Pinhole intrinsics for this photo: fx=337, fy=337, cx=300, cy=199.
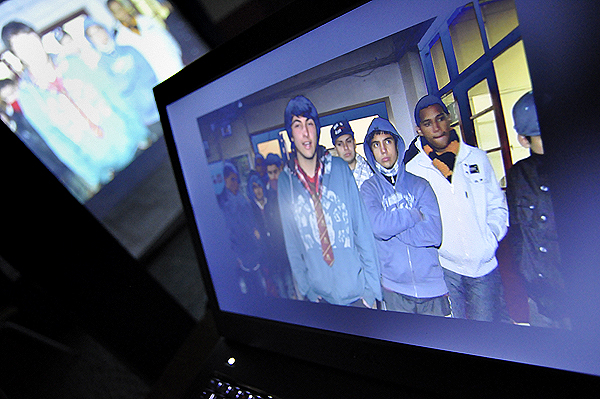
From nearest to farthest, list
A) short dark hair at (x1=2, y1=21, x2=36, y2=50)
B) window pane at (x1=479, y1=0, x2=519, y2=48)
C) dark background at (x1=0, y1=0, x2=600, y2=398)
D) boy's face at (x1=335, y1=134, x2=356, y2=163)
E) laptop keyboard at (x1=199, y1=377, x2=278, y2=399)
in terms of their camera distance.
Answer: window pane at (x1=479, y1=0, x2=519, y2=48) < boy's face at (x1=335, y1=134, x2=356, y2=163) < laptop keyboard at (x1=199, y1=377, x2=278, y2=399) < dark background at (x1=0, y1=0, x2=600, y2=398) < short dark hair at (x1=2, y1=21, x2=36, y2=50)

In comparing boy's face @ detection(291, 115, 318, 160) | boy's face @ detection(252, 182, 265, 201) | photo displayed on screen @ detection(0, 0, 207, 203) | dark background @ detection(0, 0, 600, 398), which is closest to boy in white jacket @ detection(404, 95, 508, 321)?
boy's face @ detection(291, 115, 318, 160)

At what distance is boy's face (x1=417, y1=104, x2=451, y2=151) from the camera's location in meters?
0.33

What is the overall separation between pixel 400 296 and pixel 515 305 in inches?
4.6

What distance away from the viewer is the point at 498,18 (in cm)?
28

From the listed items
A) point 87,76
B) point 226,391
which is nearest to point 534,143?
point 226,391

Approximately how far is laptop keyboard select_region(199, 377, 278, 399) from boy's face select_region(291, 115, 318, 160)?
35 cm

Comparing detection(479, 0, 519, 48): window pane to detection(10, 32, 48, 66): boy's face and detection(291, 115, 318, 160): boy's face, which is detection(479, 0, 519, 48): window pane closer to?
detection(291, 115, 318, 160): boy's face

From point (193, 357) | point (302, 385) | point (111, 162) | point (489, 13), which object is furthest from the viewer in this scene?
point (111, 162)

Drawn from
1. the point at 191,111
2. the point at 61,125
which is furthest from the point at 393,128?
the point at 61,125

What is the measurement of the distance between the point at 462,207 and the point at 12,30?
171 cm

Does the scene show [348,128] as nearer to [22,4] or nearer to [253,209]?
[253,209]

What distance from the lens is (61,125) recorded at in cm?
144

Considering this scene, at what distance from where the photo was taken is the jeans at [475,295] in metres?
0.32

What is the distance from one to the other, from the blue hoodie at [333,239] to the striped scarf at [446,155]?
97mm
